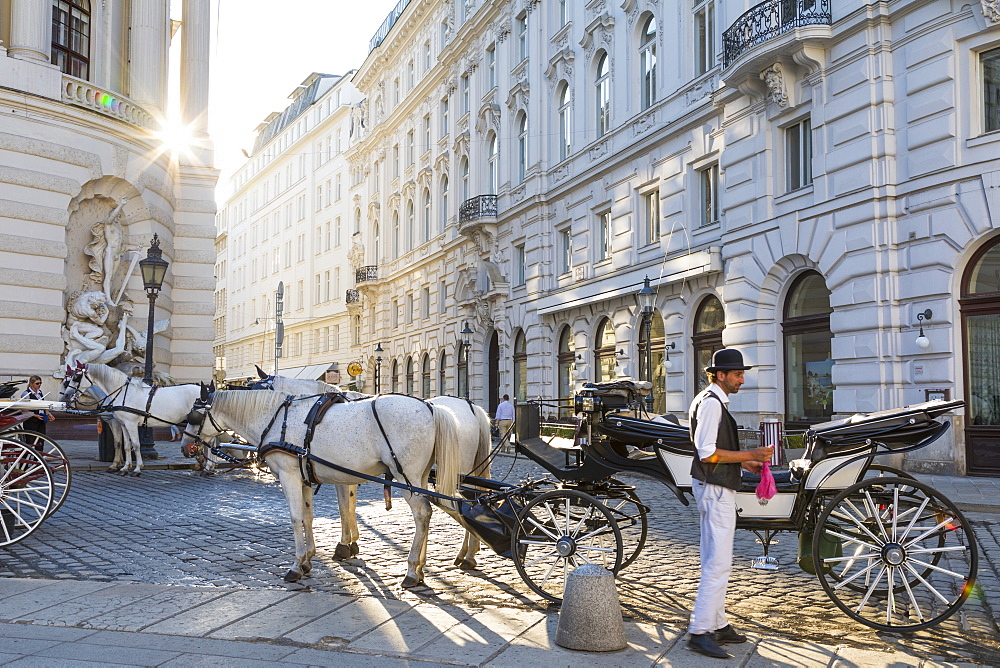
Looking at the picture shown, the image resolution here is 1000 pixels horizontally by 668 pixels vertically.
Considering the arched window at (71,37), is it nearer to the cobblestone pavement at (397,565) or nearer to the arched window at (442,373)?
the cobblestone pavement at (397,565)

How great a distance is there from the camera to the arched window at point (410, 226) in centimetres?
4909

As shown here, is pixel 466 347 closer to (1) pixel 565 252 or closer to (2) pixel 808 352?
(1) pixel 565 252

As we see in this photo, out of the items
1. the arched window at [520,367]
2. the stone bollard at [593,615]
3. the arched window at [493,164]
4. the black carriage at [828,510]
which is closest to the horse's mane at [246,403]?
the black carriage at [828,510]

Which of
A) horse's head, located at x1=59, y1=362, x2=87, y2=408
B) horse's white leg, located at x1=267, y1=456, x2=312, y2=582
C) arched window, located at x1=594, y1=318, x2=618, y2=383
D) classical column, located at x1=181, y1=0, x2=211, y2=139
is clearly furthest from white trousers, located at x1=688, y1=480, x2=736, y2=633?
classical column, located at x1=181, y1=0, x2=211, y2=139

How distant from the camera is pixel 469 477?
26.5 feet

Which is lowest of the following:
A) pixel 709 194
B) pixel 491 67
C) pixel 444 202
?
pixel 709 194

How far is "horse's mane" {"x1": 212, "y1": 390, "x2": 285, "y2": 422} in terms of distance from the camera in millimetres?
8203

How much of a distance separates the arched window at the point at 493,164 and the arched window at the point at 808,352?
19901 millimetres

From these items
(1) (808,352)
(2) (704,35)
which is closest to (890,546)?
(1) (808,352)

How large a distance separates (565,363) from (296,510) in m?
24.5

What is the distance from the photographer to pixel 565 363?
31.9 m

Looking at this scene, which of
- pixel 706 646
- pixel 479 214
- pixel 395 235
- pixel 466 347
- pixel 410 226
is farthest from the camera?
pixel 395 235

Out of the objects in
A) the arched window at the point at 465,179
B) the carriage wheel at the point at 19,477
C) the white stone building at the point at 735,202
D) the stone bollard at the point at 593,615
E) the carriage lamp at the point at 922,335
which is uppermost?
the arched window at the point at 465,179

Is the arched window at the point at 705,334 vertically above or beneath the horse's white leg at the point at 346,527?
above
